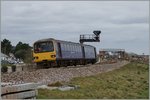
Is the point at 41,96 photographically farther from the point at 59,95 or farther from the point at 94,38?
the point at 94,38

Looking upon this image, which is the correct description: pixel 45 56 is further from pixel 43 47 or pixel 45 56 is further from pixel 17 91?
pixel 17 91

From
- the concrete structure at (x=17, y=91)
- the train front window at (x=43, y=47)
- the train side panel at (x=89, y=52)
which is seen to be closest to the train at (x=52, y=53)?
the train front window at (x=43, y=47)

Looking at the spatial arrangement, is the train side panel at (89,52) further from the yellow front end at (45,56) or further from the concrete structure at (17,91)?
the concrete structure at (17,91)

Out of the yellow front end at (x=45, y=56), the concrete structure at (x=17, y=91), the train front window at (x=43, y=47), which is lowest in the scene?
the concrete structure at (x=17, y=91)

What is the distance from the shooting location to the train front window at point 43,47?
32.4 m

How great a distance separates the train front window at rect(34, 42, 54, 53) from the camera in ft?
106

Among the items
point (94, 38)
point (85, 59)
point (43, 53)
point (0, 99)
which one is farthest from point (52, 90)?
point (94, 38)

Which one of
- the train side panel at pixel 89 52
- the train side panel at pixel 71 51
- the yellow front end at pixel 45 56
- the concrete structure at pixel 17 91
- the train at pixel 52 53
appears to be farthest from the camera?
the train side panel at pixel 89 52

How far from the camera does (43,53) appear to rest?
32719 mm

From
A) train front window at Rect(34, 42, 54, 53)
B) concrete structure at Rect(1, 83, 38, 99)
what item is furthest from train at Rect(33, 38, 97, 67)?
concrete structure at Rect(1, 83, 38, 99)

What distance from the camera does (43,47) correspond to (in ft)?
108

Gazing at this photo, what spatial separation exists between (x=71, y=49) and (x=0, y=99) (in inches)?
1073

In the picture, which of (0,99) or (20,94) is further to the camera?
(20,94)

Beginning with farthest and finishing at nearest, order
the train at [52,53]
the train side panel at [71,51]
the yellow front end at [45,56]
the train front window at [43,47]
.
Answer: the train side panel at [71,51] → the train front window at [43,47] → the train at [52,53] → the yellow front end at [45,56]
